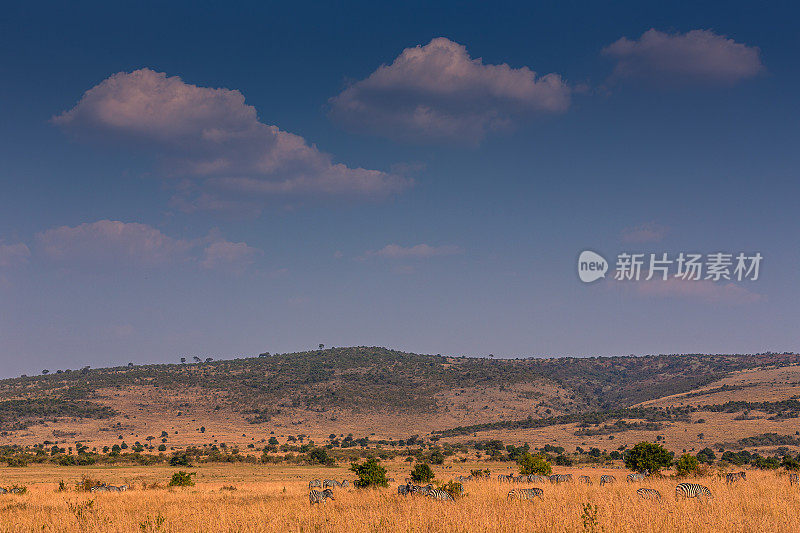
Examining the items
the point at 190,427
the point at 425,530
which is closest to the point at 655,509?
the point at 425,530

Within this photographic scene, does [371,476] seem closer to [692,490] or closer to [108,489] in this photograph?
[108,489]

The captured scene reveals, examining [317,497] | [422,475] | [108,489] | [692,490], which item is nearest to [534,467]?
[422,475]

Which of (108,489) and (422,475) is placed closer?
(108,489)

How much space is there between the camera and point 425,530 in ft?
39.8

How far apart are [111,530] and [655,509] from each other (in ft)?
44.6

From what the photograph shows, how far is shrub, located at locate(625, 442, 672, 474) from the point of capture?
45938 mm

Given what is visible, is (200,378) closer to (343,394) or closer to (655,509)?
(343,394)

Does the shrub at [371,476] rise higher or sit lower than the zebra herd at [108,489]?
higher

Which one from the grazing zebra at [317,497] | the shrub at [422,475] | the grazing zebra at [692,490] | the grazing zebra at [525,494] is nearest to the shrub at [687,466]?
the shrub at [422,475]

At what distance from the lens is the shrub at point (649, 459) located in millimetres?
45938

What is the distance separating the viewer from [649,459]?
46.8 m

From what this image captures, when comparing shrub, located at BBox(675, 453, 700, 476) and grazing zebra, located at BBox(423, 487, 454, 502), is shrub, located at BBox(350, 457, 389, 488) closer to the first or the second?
grazing zebra, located at BBox(423, 487, 454, 502)

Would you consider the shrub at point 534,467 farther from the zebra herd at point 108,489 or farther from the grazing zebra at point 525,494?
the zebra herd at point 108,489

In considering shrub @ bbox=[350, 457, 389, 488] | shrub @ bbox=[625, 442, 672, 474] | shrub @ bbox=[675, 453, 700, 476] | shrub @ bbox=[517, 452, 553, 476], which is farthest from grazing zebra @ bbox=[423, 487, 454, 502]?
shrub @ bbox=[625, 442, 672, 474]
